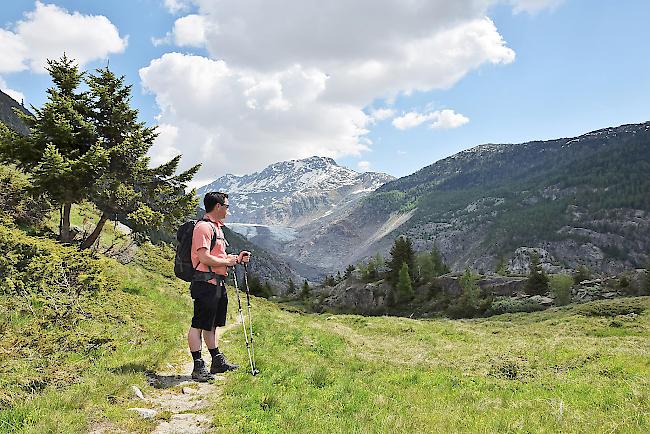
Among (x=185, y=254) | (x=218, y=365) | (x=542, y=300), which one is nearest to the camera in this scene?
(x=185, y=254)

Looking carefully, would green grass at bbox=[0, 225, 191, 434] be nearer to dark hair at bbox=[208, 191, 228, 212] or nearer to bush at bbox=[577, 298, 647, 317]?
dark hair at bbox=[208, 191, 228, 212]

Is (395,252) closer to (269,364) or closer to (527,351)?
(527,351)

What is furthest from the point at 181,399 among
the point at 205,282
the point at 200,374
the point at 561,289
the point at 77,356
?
the point at 561,289

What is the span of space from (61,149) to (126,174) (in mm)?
3600

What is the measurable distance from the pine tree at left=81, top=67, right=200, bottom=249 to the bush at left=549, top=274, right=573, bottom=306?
5827cm

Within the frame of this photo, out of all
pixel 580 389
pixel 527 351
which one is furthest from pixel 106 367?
pixel 527 351

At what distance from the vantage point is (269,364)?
435 inches

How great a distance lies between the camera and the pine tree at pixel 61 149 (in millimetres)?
19594

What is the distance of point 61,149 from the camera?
21.4m

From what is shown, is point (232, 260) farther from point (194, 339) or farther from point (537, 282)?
point (537, 282)

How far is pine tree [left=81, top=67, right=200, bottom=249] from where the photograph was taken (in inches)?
889

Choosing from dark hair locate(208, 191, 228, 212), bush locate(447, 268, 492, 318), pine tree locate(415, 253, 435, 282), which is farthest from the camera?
pine tree locate(415, 253, 435, 282)

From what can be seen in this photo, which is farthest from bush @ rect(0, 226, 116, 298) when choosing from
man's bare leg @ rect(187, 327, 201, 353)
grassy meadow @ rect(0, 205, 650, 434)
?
man's bare leg @ rect(187, 327, 201, 353)

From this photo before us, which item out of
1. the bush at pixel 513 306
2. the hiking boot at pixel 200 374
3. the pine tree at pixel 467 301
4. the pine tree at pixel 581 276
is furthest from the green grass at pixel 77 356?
the pine tree at pixel 581 276
